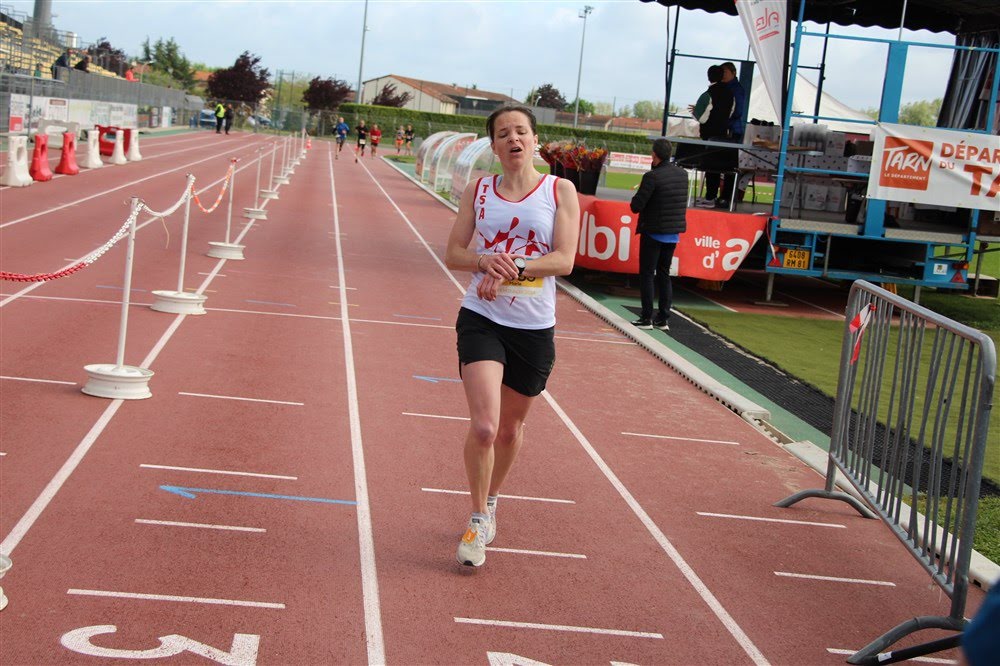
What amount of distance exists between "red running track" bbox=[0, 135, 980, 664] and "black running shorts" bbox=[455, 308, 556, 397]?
3.04ft

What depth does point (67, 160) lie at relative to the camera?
2777cm

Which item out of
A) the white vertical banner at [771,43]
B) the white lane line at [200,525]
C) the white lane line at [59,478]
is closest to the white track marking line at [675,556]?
the white lane line at [200,525]

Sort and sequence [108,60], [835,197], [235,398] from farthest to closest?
[108,60] < [835,197] < [235,398]

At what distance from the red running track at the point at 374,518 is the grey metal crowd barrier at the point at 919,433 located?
0.99ft

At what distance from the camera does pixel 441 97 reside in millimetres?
108000

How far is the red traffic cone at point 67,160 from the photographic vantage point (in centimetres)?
2758

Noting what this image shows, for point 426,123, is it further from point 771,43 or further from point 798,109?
point 771,43

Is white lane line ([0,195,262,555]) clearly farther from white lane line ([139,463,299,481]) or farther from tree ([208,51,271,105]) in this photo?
tree ([208,51,271,105])

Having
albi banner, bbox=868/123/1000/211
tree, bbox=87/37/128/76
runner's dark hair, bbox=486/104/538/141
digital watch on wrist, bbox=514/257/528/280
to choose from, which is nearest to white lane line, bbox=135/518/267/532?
digital watch on wrist, bbox=514/257/528/280

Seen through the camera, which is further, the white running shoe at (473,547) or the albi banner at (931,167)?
the albi banner at (931,167)

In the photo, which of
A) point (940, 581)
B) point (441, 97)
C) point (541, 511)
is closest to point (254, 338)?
point (541, 511)

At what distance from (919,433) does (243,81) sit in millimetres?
91347

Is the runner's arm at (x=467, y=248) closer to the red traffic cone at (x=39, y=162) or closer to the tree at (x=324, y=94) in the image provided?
the red traffic cone at (x=39, y=162)

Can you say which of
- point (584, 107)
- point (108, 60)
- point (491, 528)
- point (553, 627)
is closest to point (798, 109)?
point (491, 528)
